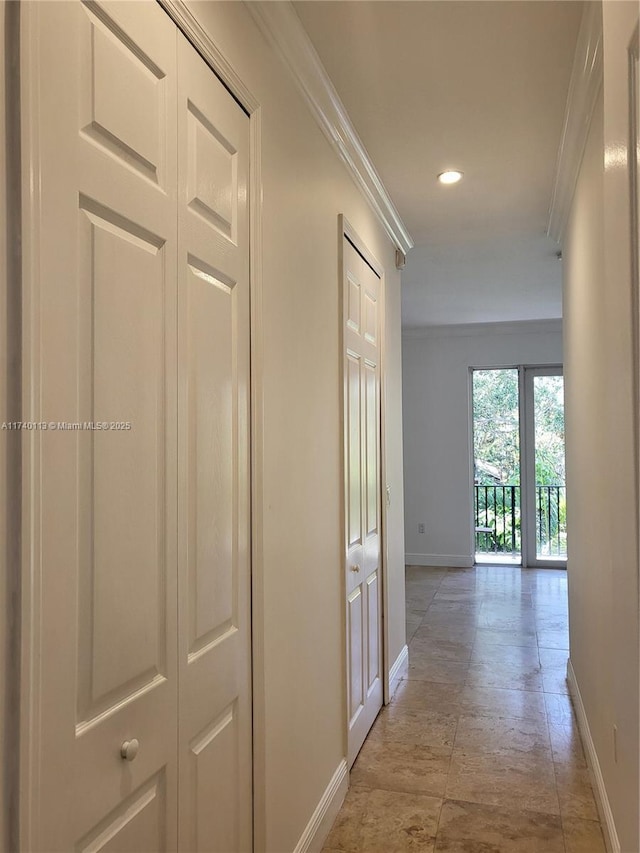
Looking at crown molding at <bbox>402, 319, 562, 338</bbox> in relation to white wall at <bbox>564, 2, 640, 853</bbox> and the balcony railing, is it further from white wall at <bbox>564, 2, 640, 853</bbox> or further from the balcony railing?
white wall at <bbox>564, 2, 640, 853</bbox>

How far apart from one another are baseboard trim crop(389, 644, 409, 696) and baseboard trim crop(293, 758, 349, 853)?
1.07 meters

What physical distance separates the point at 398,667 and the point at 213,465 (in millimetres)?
2842

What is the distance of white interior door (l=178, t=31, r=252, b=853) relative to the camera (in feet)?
4.50

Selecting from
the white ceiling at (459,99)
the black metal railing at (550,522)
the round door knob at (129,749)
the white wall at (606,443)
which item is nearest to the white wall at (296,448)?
the white ceiling at (459,99)

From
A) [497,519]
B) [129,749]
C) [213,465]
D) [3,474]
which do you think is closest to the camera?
[3,474]

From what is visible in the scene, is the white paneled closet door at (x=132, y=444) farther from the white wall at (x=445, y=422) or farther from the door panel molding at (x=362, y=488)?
the white wall at (x=445, y=422)

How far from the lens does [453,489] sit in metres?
Answer: 7.60

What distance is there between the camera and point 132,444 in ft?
3.88

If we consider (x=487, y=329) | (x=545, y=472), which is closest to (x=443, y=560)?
(x=545, y=472)

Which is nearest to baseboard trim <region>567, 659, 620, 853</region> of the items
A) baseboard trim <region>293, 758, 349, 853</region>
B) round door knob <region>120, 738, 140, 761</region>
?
baseboard trim <region>293, 758, 349, 853</region>

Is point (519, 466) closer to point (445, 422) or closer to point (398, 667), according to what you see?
point (445, 422)

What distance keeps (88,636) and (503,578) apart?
20.9ft

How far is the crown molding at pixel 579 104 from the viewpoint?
194 cm

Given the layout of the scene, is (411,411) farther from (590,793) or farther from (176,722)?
(176,722)
